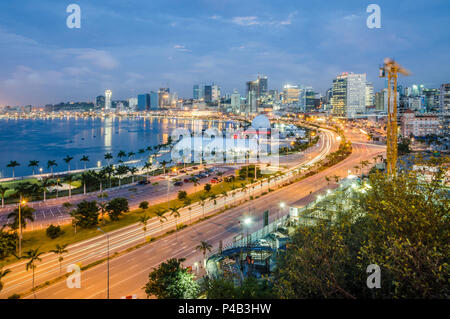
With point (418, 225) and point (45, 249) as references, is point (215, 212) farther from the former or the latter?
point (418, 225)

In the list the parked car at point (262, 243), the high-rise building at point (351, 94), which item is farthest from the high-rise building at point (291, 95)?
the parked car at point (262, 243)

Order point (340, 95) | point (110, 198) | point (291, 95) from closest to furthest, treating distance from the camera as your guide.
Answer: point (110, 198) < point (340, 95) < point (291, 95)

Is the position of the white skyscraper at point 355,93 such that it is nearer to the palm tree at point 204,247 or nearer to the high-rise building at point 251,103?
the high-rise building at point 251,103

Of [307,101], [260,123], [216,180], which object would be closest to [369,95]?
[307,101]

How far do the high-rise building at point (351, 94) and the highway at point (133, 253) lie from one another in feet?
294

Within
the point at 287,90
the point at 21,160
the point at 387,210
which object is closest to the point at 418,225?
the point at 387,210

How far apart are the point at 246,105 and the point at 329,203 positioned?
126 m

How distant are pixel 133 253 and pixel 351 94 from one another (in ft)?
327

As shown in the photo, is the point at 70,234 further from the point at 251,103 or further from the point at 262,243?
the point at 251,103

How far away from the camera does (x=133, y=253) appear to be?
32.6 ft

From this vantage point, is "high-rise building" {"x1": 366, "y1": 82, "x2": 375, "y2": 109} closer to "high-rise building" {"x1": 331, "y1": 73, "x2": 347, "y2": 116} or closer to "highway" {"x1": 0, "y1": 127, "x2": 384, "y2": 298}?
"high-rise building" {"x1": 331, "y1": 73, "x2": 347, "y2": 116}
